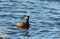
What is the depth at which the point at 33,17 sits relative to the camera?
92.8 feet

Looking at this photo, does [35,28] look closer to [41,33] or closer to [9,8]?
[41,33]

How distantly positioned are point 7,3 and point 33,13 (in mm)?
4345

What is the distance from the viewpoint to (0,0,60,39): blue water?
927 inches

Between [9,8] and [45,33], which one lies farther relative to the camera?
[9,8]

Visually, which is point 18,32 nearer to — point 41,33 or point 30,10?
point 41,33

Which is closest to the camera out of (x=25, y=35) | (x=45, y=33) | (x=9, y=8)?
(x=25, y=35)

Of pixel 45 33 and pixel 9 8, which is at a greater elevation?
pixel 9 8

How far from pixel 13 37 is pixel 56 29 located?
419 cm

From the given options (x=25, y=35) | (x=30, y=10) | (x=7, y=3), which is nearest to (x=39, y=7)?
(x=30, y=10)

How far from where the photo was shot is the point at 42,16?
28.6 meters

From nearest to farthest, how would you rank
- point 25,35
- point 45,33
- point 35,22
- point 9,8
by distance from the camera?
point 25,35
point 45,33
point 35,22
point 9,8

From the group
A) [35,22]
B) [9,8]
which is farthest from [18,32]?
[9,8]

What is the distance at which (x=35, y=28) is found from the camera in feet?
81.8

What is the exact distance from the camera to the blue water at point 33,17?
77.3 ft
